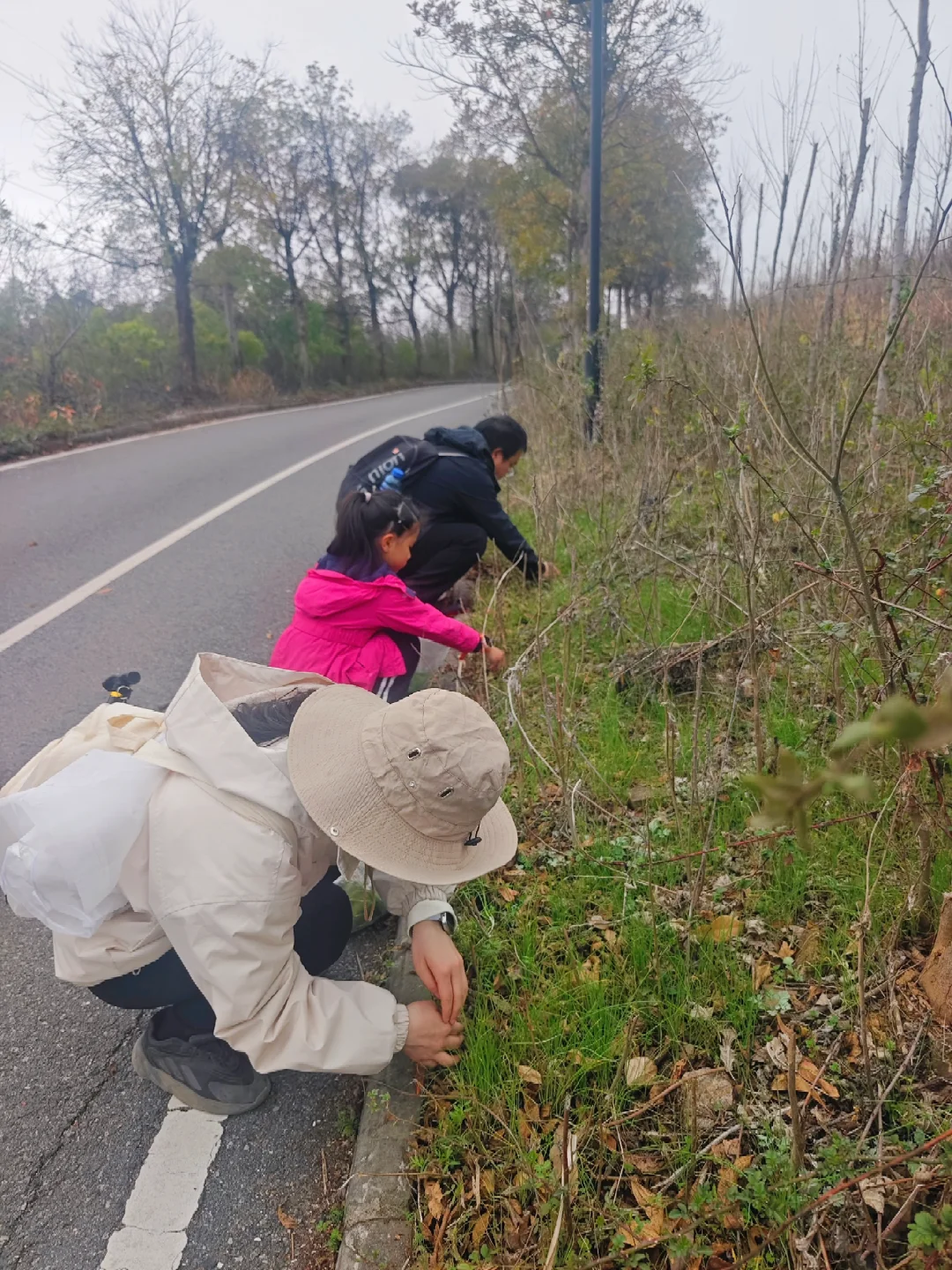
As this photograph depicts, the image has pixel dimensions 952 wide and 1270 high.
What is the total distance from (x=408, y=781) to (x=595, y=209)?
6.10 m

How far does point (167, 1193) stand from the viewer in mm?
1580

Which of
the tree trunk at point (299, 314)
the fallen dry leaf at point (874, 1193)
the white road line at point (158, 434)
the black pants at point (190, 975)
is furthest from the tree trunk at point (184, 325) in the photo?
the fallen dry leaf at point (874, 1193)

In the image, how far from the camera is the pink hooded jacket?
274 centimetres

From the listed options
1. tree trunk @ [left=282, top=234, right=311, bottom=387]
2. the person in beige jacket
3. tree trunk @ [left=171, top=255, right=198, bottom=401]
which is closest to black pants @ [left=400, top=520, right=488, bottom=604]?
the person in beige jacket

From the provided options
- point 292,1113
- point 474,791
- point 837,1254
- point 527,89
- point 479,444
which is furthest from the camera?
point 527,89

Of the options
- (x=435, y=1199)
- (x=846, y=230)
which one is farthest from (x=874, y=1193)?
(x=846, y=230)

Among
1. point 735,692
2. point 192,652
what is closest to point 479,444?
point 192,652

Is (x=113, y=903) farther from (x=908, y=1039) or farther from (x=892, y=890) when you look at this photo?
(x=892, y=890)

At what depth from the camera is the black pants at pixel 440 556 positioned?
13.6 feet

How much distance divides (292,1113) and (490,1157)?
47 cm

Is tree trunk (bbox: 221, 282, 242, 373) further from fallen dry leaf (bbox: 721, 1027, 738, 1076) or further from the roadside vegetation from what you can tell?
fallen dry leaf (bbox: 721, 1027, 738, 1076)

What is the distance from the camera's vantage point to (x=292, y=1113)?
1768mm

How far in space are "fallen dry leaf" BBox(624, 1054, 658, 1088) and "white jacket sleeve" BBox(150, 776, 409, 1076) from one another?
1.82 feet

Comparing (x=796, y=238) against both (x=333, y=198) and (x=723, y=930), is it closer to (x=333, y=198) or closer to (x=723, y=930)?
(x=723, y=930)
